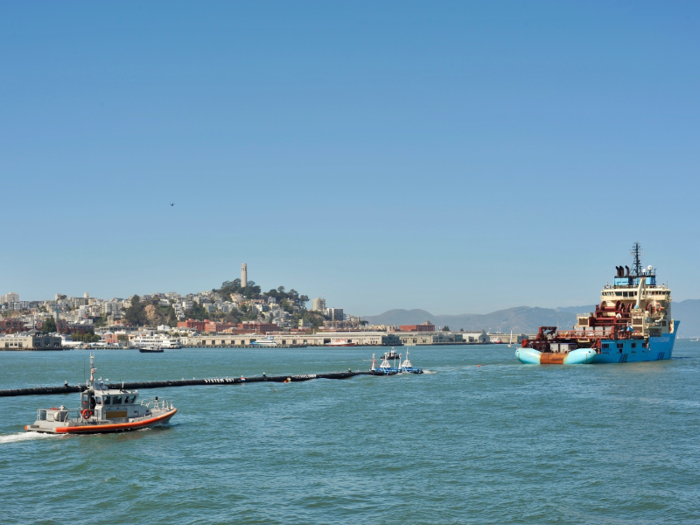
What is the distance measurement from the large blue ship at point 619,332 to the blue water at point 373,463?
32.8 m

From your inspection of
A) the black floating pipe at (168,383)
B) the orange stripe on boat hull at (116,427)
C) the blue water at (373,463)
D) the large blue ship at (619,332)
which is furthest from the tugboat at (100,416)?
the large blue ship at (619,332)

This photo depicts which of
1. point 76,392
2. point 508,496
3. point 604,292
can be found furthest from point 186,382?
point 604,292

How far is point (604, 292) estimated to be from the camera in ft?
340

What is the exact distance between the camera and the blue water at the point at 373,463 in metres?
26.7

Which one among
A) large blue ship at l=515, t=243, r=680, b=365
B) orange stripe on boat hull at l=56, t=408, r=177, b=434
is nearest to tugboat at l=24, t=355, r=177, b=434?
orange stripe on boat hull at l=56, t=408, r=177, b=434

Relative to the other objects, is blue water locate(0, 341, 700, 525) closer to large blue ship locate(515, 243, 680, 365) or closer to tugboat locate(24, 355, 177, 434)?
tugboat locate(24, 355, 177, 434)

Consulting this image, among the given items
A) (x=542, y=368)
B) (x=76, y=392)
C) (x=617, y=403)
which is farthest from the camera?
(x=542, y=368)

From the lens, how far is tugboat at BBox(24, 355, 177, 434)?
4147cm

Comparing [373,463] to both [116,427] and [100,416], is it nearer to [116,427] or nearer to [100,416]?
[116,427]

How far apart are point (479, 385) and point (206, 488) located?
144ft

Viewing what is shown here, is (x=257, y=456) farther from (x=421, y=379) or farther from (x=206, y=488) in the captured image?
(x=421, y=379)

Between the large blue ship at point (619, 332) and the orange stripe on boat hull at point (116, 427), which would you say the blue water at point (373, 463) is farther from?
the large blue ship at point (619, 332)

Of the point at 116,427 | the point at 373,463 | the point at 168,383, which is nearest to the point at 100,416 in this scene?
the point at 116,427

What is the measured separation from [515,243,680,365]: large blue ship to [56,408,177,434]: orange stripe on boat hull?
5918 centimetres
